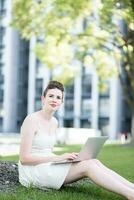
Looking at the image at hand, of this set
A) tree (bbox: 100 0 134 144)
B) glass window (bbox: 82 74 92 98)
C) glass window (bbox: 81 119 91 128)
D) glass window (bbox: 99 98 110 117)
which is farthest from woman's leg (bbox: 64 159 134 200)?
glass window (bbox: 81 119 91 128)

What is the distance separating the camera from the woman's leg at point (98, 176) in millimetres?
6910

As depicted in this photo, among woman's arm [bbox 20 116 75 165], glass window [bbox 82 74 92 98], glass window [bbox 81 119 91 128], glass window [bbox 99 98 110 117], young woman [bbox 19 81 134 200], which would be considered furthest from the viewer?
glass window [bbox 81 119 91 128]

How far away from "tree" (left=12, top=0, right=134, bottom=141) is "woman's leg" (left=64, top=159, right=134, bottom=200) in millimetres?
22187

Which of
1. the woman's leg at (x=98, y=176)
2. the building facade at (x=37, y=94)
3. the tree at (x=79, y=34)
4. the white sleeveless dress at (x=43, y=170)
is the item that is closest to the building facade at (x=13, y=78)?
the building facade at (x=37, y=94)

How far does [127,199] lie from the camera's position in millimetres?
7215

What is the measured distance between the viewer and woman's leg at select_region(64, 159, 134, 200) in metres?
6.91

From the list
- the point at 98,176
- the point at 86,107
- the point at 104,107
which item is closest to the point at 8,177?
the point at 98,176

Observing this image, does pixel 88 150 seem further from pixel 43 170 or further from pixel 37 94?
pixel 37 94

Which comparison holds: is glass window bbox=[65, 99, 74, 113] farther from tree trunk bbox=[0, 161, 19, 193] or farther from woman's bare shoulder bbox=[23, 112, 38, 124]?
woman's bare shoulder bbox=[23, 112, 38, 124]

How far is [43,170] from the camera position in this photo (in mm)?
7496

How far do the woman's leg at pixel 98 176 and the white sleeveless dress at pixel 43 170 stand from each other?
130 millimetres

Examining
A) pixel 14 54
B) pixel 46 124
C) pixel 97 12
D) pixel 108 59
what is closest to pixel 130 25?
pixel 97 12

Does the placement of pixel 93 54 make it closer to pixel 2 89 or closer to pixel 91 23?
pixel 91 23

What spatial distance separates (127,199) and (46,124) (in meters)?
1.63
